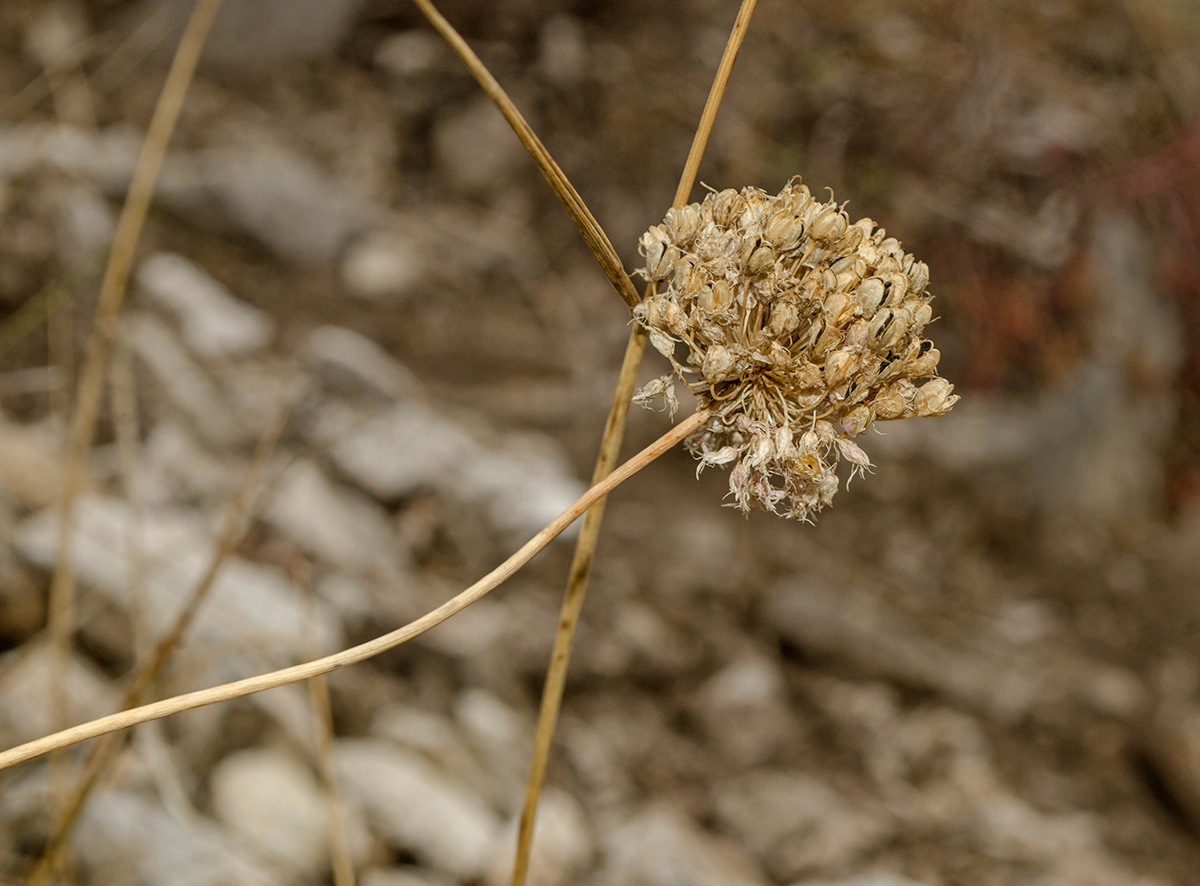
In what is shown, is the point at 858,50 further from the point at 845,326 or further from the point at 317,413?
the point at 845,326

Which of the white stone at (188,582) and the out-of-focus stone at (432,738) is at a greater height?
the white stone at (188,582)

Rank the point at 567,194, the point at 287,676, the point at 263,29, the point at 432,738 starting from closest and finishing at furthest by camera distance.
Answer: the point at 287,676 < the point at 567,194 < the point at 432,738 < the point at 263,29

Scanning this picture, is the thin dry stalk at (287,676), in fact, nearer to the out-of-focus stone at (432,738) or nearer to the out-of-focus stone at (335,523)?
the out-of-focus stone at (432,738)

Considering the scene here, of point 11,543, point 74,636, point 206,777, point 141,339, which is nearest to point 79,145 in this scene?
point 141,339

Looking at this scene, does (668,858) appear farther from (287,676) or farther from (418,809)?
(287,676)

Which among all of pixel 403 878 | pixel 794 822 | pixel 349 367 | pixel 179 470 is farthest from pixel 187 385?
pixel 794 822

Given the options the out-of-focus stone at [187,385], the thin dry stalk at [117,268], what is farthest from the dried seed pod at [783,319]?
the out-of-focus stone at [187,385]
